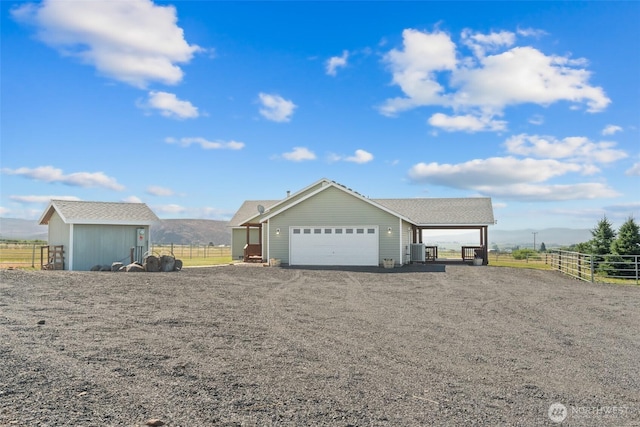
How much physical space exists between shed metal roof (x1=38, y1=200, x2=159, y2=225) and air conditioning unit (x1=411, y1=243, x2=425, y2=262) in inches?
612

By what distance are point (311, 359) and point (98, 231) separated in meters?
20.5

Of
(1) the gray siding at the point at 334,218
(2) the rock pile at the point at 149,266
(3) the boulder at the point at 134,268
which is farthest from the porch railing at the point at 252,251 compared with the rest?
(3) the boulder at the point at 134,268

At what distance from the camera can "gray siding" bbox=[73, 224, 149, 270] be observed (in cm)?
2388

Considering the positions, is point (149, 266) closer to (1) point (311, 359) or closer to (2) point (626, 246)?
(1) point (311, 359)

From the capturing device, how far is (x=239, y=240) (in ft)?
128

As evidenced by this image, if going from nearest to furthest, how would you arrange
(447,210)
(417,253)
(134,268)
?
(134,268) < (417,253) < (447,210)

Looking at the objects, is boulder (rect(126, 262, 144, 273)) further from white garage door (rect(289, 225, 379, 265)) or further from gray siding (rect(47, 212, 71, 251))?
white garage door (rect(289, 225, 379, 265))

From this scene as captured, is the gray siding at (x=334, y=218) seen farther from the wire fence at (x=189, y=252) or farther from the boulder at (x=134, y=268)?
the boulder at (x=134, y=268)

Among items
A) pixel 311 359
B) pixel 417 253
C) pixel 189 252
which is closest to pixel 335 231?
pixel 417 253

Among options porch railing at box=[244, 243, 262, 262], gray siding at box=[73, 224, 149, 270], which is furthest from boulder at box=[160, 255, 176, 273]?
porch railing at box=[244, 243, 262, 262]

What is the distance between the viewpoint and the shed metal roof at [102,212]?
936 inches

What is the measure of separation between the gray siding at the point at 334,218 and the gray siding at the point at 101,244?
7.51 metres

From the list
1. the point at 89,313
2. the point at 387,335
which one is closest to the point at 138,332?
the point at 89,313

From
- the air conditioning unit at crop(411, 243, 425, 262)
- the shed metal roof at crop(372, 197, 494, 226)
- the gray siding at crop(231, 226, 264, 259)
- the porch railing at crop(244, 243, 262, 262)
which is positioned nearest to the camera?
the porch railing at crop(244, 243, 262, 262)
